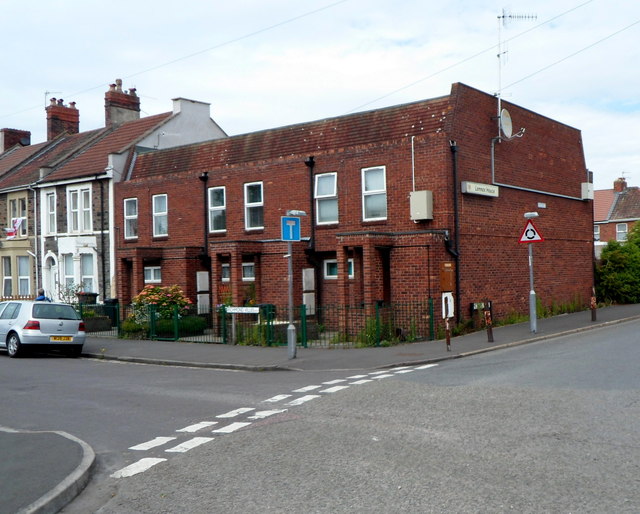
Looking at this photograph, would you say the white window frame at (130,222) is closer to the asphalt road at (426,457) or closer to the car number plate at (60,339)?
the car number plate at (60,339)

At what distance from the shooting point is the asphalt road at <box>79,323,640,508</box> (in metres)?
6.04

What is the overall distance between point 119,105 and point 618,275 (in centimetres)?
2449

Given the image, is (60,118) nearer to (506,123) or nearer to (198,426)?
(506,123)

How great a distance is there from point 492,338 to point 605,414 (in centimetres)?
868

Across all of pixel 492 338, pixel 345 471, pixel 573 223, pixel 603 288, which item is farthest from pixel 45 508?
pixel 603 288

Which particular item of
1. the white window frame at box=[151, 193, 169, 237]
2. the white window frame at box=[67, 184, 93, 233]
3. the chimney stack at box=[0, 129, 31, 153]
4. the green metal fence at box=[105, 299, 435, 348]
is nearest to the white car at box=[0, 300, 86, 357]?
the green metal fence at box=[105, 299, 435, 348]

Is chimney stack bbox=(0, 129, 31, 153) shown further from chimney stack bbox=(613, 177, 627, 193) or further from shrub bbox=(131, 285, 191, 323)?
chimney stack bbox=(613, 177, 627, 193)

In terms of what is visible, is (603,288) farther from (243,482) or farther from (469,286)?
(243,482)

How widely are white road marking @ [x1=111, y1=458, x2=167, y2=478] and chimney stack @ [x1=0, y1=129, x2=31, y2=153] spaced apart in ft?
134

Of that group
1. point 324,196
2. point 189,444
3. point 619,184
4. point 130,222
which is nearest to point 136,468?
point 189,444

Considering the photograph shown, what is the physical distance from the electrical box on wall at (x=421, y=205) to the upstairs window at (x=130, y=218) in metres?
13.2

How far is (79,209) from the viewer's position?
3080 cm

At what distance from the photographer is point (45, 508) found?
19.7ft

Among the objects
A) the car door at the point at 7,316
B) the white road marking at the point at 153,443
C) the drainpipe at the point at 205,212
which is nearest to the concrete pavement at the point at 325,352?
the car door at the point at 7,316
